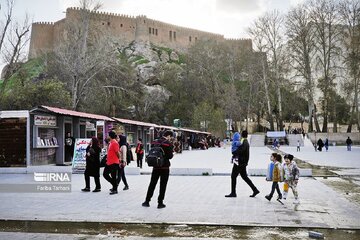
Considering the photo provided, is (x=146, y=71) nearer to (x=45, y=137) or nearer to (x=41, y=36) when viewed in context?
(x=41, y=36)

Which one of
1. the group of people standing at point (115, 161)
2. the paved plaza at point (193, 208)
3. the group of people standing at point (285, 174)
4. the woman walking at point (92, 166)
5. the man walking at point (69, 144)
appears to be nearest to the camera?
the paved plaza at point (193, 208)

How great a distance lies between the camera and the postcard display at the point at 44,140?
16.7 metres

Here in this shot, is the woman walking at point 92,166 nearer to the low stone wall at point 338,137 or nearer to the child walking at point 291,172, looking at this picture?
the child walking at point 291,172

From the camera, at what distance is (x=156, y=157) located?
7.80 meters

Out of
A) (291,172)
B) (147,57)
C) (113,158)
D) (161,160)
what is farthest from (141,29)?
(161,160)

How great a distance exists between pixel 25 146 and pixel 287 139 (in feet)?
128

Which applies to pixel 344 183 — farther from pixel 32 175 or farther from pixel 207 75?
pixel 207 75

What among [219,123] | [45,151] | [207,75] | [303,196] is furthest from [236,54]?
[303,196]

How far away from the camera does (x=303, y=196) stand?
9688mm

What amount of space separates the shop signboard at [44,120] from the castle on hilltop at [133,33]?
212 feet

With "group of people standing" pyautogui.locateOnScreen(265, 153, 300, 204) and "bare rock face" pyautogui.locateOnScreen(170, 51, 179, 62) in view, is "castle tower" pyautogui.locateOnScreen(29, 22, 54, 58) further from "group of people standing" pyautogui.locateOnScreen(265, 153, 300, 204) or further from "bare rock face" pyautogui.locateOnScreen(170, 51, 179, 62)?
"group of people standing" pyautogui.locateOnScreen(265, 153, 300, 204)

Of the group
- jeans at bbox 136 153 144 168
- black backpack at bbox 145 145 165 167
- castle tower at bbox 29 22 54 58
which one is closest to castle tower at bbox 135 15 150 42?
castle tower at bbox 29 22 54 58

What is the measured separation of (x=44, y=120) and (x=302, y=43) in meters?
38.9

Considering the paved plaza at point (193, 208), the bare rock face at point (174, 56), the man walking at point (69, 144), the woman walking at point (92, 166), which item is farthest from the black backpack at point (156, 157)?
the bare rock face at point (174, 56)
